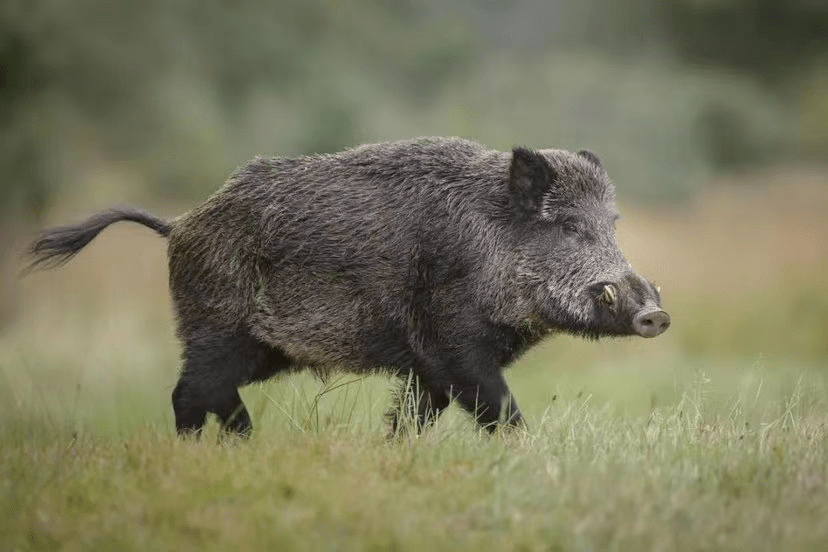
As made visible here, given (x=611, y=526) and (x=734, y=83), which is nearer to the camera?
(x=611, y=526)

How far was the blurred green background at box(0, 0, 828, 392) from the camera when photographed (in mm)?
14109

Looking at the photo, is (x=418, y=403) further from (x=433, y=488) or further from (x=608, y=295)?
(x=433, y=488)

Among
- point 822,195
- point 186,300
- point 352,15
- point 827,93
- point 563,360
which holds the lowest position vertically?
point 563,360

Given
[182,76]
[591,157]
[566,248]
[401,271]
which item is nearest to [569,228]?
[566,248]

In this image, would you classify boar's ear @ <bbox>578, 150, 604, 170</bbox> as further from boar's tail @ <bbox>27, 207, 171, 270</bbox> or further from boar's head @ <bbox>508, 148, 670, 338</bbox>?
boar's tail @ <bbox>27, 207, 171, 270</bbox>

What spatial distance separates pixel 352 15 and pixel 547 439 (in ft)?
63.2

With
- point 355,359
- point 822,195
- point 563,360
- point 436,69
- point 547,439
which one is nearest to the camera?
Result: point 547,439

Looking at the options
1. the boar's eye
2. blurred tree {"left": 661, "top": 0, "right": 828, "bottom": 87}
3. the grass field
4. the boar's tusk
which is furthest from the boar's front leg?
blurred tree {"left": 661, "top": 0, "right": 828, "bottom": 87}

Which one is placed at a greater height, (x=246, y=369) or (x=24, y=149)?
(x=24, y=149)

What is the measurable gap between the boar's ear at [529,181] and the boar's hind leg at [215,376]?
1574 mm

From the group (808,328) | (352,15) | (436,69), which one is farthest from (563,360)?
(352,15)

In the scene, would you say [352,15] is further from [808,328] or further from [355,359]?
[355,359]

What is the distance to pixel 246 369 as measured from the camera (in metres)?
5.83

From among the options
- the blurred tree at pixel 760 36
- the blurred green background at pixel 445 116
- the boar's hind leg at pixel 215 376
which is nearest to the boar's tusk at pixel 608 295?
A: the boar's hind leg at pixel 215 376
